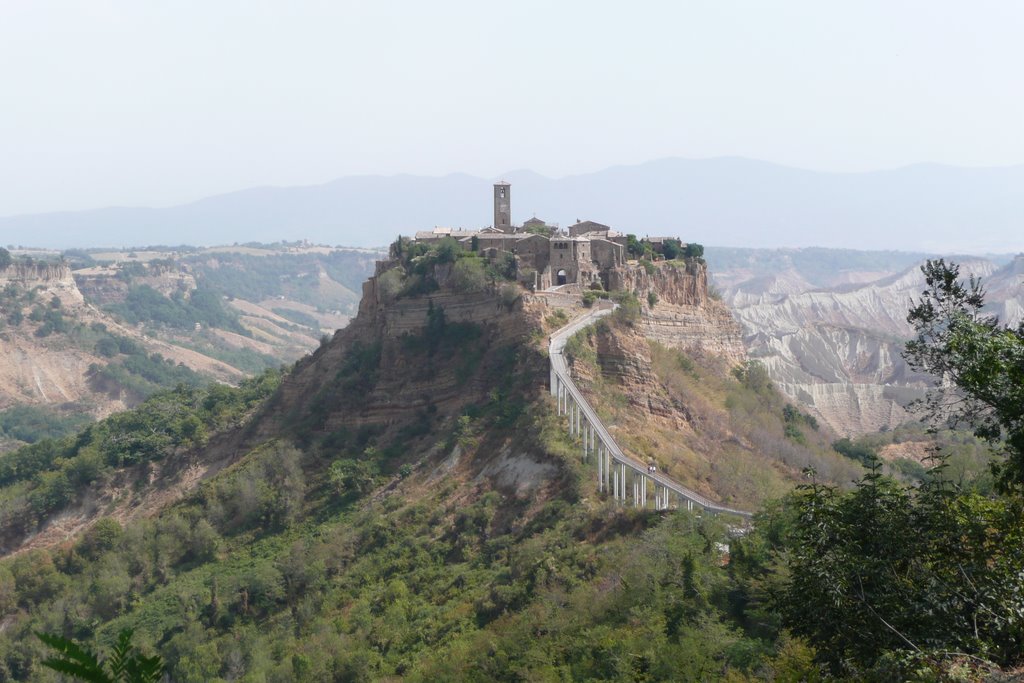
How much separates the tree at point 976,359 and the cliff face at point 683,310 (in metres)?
30.7

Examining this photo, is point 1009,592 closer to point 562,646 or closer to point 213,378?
point 562,646

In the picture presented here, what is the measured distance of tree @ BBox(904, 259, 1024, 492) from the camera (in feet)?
51.7

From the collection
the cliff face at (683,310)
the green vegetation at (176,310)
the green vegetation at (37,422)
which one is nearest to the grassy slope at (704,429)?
the cliff face at (683,310)

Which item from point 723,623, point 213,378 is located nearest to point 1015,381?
point 723,623

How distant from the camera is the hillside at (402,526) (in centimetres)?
2811

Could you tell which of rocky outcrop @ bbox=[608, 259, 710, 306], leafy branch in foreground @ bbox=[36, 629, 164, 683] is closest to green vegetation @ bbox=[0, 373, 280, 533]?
rocky outcrop @ bbox=[608, 259, 710, 306]

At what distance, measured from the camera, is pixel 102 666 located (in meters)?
9.66

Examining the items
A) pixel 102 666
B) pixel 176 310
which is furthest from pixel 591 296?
pixel 176 310

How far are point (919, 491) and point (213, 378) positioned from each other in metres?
115

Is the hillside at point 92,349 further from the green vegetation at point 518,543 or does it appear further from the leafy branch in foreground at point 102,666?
the leafy branch in foreground at point 102,666

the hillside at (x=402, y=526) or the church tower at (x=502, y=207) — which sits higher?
the church tower at (x=502, y=207)

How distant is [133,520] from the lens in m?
49.8

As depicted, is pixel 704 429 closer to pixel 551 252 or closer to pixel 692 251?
pixel 551 252

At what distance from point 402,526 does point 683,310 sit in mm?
18397
